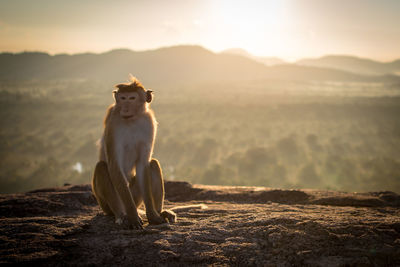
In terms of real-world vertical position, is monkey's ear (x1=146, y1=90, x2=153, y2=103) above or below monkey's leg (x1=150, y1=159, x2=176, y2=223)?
above

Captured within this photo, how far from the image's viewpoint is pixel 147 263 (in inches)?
129

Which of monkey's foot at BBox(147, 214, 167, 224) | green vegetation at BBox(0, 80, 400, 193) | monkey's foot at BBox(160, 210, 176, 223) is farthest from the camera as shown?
green vegetation at BBox(0, 80, 400, 193)

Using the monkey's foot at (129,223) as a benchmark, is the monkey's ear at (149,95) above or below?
above

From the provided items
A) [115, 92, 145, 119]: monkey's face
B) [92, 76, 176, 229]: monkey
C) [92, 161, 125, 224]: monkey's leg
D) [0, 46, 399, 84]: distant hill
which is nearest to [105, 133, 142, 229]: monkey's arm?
[92, 76, 176, 229]: monkey

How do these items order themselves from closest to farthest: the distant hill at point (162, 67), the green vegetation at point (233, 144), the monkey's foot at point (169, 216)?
1. the monkey's foot at point (169, 216)
2. the green vegetation at point (233, 144)
3. the distant hill at point (162, 67)

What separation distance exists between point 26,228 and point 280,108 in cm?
5715

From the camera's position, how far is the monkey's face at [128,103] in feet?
14.8

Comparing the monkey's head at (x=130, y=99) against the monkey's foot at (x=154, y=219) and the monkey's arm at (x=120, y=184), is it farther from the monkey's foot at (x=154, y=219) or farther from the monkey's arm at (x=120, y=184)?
the monkey's foot at (x=154, y=219)

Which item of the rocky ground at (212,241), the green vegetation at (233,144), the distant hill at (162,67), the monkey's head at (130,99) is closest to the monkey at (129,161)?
the monkey's head at (130,99)

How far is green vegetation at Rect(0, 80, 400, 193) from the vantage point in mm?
24078

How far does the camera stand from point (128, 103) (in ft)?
15.0

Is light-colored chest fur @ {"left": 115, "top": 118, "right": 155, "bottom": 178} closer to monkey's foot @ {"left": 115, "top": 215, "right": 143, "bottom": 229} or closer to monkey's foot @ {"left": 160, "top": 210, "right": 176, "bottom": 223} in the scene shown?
monkey's foot @ {"left": 115, "top": 215, "right": 143, "bottom": 229}

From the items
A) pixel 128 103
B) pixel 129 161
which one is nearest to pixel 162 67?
pixel 129 161

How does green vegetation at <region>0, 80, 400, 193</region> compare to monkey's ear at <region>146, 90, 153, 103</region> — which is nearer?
monkey's ear at <region>146, 90, 153, 103</region>
